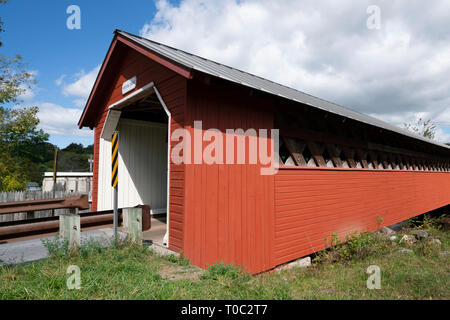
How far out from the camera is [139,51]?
5324 mm

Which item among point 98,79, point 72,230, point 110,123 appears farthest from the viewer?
point 110,123

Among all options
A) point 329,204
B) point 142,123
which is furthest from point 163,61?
point 329,204

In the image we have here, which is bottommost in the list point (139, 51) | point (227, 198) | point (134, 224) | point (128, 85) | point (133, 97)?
point (134, 224)

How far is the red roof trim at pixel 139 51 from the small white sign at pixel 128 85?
778 mm

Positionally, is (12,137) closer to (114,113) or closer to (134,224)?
(114,113)

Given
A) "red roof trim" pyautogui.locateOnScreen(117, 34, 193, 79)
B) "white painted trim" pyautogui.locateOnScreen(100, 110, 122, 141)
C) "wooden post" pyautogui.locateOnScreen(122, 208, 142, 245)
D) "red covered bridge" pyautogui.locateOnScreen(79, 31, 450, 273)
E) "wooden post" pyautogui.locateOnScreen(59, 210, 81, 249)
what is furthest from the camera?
"white painted trim" pyautogui.locateOnScreen(100, 110, 122, 141)

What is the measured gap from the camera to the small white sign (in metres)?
6.28

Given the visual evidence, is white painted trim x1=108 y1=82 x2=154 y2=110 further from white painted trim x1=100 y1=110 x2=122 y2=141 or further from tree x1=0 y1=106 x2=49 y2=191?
tree x1=0 y1=106 x2=49 y2=191

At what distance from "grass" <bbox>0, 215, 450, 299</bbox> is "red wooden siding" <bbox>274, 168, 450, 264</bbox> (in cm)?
91

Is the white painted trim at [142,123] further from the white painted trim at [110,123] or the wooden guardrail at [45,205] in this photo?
the wooden guardrail at [45,205]

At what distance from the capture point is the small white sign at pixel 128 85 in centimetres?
628

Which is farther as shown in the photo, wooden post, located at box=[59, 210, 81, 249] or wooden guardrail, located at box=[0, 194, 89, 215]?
wooden guardrail, located at box=[0, 194, 89, 215]

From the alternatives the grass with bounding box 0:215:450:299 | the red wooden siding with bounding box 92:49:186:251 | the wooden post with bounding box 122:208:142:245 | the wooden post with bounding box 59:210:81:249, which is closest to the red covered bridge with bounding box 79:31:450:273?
the red wooden siding with bounding box 92:49:186:251

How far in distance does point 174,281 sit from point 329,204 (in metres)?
5.26
